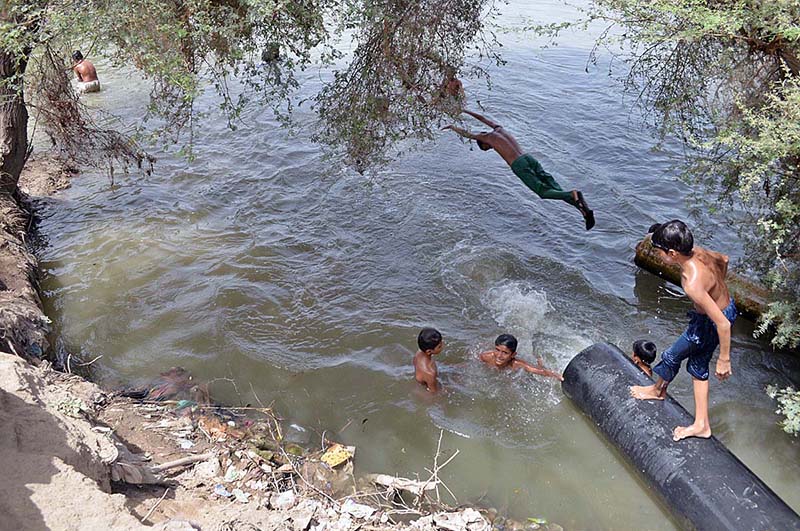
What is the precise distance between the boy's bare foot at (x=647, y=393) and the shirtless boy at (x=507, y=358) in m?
0.90

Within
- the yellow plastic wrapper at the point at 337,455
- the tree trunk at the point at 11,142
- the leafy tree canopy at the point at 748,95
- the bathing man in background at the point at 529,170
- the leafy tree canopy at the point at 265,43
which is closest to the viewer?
the leafy tree canopy at the point at 748,95

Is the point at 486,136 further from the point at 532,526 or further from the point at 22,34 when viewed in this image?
the point at 22,34

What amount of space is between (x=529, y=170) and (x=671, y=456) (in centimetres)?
332

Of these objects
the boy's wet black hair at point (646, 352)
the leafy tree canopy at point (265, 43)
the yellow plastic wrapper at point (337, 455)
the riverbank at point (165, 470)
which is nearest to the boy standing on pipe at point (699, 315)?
the boy's wet black hair at point (646, 352)

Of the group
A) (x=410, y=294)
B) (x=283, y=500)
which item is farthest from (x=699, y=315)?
(x=410, y=294)

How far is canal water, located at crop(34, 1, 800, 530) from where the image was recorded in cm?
568

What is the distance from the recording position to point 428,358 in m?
6.11

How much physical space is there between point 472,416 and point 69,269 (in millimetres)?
5819

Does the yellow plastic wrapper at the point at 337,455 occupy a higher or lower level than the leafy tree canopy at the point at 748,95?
lower

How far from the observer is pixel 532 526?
4.89m

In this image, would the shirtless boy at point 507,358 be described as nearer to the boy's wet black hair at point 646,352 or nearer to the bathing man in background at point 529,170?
the boy's wet black hair at point 646,352

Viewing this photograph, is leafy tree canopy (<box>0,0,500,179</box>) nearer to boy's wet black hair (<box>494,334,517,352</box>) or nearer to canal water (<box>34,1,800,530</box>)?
canal water (<box>34,1,800,530</box>)

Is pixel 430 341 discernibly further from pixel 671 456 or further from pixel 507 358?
pixel 671 456

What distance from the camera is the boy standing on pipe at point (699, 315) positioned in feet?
14.4
